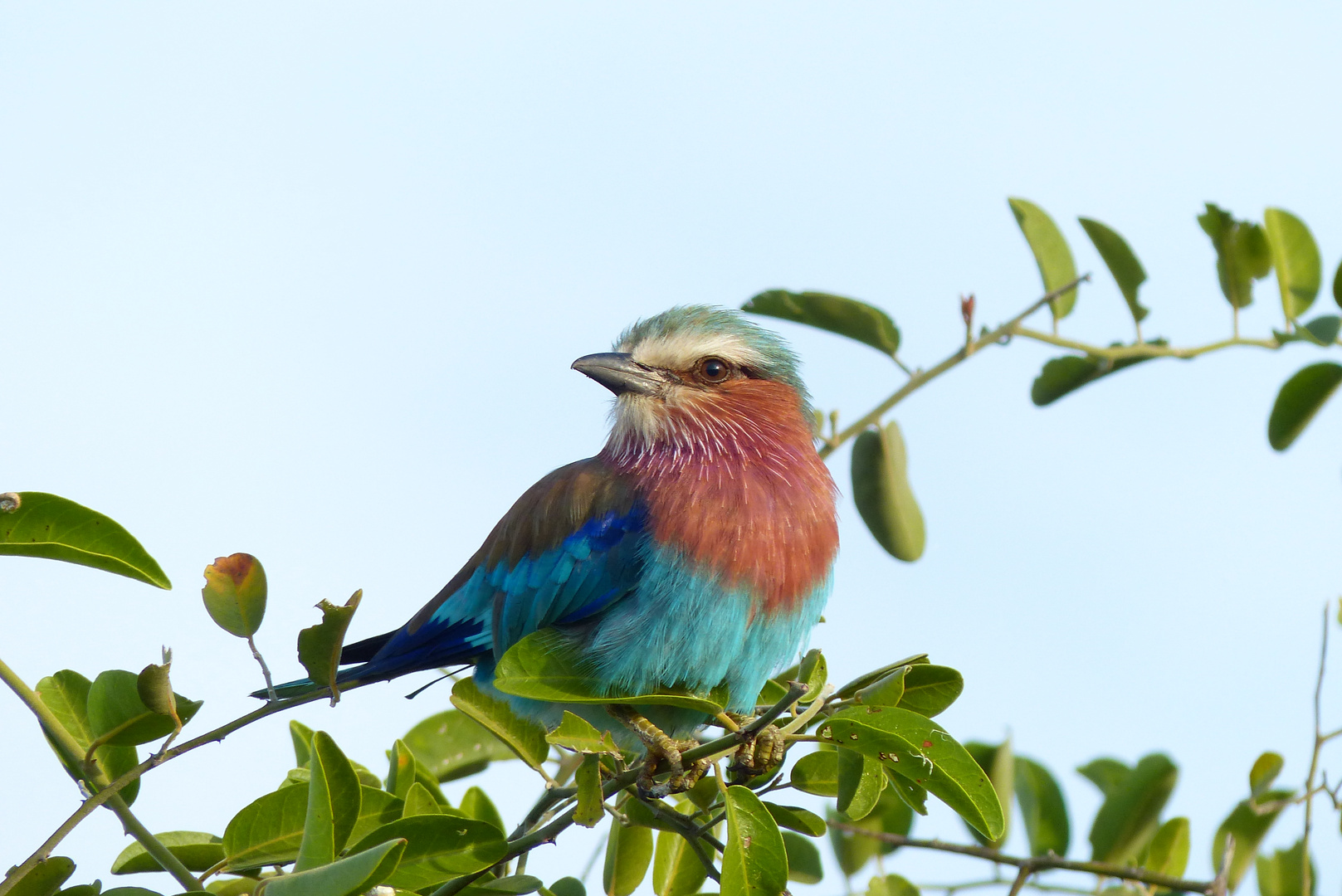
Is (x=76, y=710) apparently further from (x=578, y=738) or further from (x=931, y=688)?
(x=931, y=688)

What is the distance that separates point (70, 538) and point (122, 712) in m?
0.47

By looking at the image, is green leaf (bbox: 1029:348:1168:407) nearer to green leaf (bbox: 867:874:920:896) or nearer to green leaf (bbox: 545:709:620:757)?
green leaf (bbox: 867:874:920:896)

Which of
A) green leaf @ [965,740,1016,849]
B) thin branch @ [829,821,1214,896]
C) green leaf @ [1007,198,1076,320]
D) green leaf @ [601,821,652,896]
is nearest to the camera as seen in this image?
thin branch @ [829,821,1214,896]

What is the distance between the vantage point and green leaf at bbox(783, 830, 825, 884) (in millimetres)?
4262

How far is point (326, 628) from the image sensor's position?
10.3 ft

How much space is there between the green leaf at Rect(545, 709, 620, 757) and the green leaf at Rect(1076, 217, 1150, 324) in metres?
2.97

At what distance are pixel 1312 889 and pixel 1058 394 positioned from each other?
2.03 metres

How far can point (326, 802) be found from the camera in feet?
A: 9.02

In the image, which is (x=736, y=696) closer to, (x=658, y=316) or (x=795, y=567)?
(x=795, y=567)

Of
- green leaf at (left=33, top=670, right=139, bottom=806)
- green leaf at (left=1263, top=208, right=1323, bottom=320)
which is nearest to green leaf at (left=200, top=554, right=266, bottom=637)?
green leaf at (left=33, top=670, right=139, bottom=806)

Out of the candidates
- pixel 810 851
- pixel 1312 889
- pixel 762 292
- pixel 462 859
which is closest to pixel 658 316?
pixel 762 292

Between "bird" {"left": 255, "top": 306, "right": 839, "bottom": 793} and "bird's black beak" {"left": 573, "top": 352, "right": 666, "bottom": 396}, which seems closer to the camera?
"bird" {"left": 255, "top": 306, "right": 839, "bottom": 793}

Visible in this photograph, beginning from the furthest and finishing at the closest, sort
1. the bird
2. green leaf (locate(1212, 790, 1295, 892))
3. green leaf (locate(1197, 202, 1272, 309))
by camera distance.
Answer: green leaf (locate(1197, 202, 1272, 309)) → green leaf (locate(1212, 790, 1295, 892)) → the bird

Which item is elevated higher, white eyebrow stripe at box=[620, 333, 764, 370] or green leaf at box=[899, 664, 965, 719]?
white eyebrow stripe at box=[620, 333, 764, 370]
